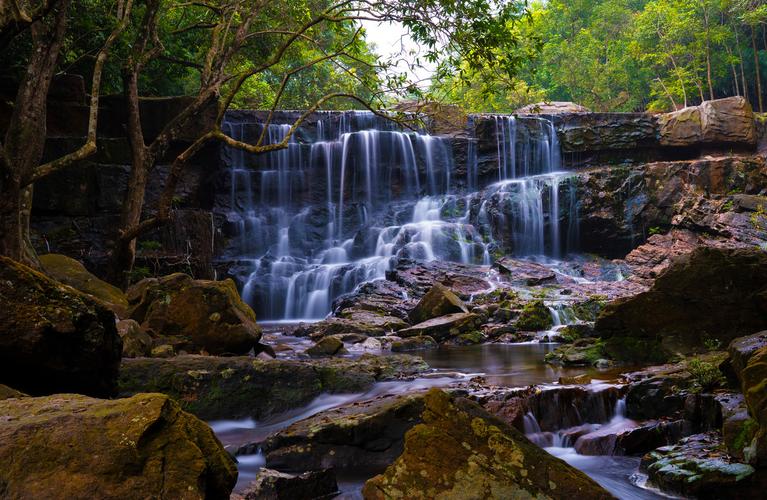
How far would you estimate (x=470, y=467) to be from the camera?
3.39 m

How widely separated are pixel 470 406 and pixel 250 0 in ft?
40.2

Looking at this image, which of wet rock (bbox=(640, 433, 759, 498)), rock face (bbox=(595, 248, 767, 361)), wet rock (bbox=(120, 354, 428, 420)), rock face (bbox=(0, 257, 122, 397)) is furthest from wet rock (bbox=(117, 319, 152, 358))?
rock face (bbox=(595, 248, 767, 361))

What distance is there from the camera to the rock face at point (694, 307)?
7.67 m

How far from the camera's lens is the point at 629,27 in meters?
39.4

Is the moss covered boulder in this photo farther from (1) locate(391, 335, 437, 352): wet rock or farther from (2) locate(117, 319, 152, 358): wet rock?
(1) locate(391, 335, 437, 352): wet rock

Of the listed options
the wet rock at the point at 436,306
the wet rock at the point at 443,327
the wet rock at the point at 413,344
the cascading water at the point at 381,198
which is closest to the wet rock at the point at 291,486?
the wet rock at the point at 413,344

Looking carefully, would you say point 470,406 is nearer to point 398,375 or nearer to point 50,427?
point 50,427

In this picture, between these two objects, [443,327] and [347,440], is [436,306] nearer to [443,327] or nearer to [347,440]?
[443,327]

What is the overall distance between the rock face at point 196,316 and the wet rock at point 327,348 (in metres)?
1.40

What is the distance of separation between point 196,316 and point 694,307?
22.5 feet

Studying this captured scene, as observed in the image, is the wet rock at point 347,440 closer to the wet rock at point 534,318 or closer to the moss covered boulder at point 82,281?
the moss covered boulder at point 82,281

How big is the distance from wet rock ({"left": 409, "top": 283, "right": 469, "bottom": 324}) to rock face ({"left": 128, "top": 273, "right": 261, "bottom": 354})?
507cm

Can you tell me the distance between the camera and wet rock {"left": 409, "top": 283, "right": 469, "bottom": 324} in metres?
13.7

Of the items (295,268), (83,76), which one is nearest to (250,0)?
(83,76)
